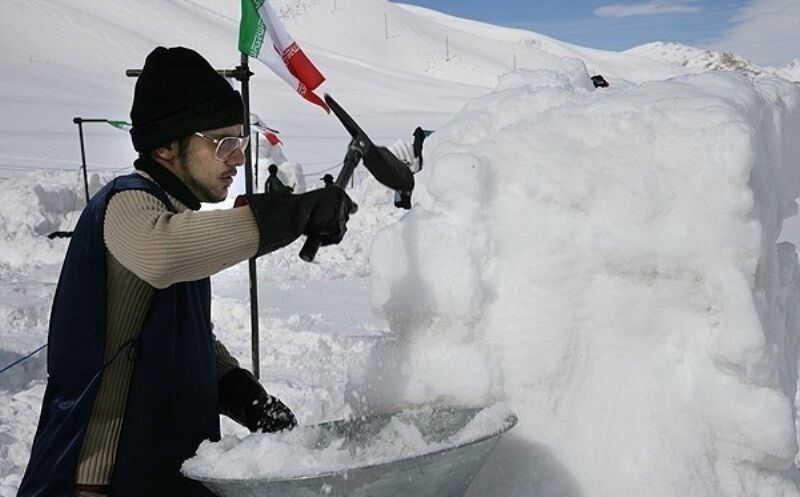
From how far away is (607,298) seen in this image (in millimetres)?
1792

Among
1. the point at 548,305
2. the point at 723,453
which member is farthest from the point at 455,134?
the point at 723,453

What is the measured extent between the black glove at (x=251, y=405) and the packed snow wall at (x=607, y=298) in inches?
11.6

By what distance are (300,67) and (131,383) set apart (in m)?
3.08

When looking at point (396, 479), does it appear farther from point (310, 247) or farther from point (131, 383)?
point (131, 383)

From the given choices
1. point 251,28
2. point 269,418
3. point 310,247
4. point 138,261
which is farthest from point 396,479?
point 251,28

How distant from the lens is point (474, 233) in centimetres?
181

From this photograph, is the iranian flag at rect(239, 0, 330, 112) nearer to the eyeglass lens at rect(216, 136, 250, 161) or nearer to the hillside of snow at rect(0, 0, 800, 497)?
the hillside of snow at rect(0, 0, 800, 497)

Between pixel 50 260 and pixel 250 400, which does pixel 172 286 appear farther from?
pixel 50 260

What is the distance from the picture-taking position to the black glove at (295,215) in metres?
1.52

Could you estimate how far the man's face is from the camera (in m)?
1.76

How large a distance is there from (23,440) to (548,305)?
3.29 meters

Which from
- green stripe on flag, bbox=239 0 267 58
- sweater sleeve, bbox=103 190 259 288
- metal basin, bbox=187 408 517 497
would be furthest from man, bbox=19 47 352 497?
green stripe on flag, bbox=239 0 267 58

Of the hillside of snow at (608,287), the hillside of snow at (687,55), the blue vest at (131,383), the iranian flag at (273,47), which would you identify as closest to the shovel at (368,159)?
the hillside of snow at (608,287)

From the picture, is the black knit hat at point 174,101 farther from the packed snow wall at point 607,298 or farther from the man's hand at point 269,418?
the man's hand at point 269,418
